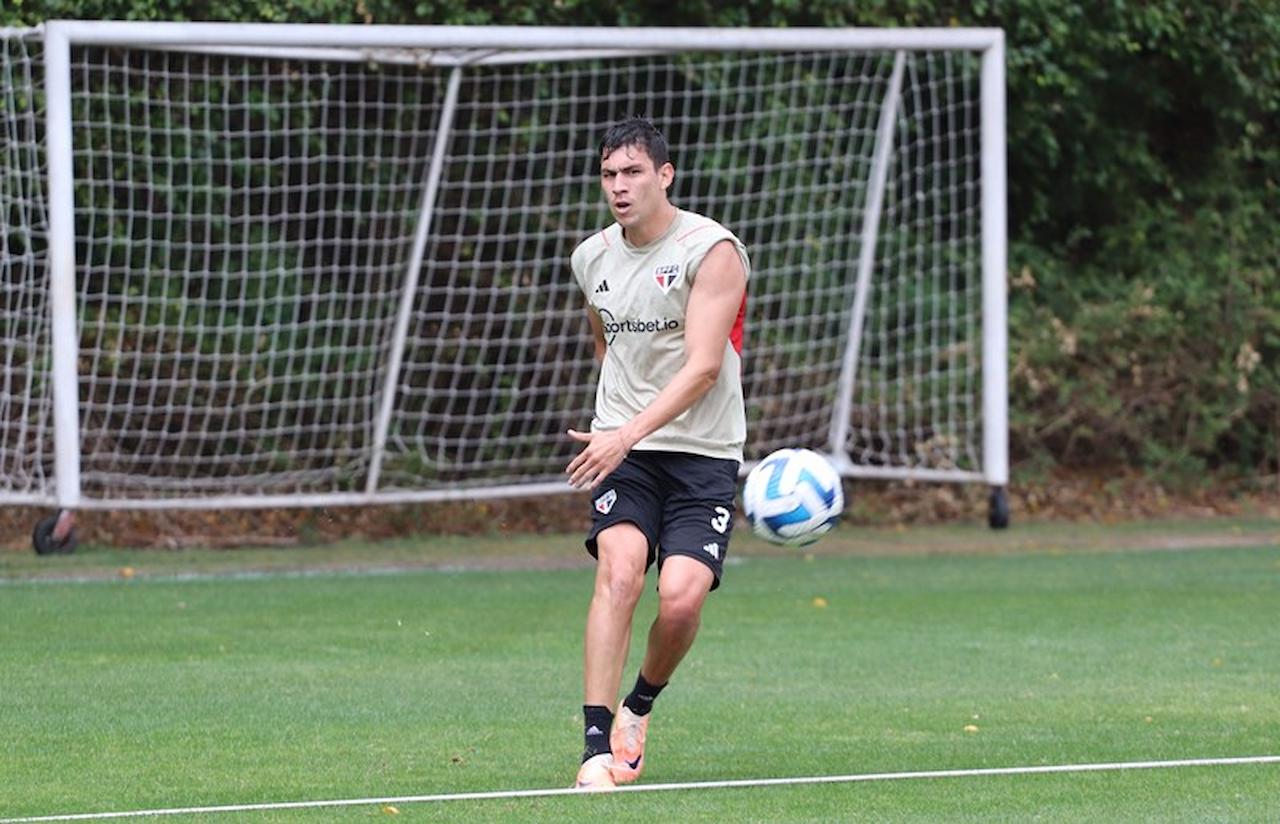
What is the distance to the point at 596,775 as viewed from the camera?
Result: 6.93m

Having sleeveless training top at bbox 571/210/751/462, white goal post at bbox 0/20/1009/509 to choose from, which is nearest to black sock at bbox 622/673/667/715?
sleeveless training top at bbox 571/210/751/462

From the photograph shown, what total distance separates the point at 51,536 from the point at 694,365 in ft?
24.4

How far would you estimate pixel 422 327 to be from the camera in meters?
15.8

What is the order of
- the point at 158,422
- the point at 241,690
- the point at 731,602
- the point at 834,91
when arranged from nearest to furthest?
the point at 241,690, the point at 731,602, the point at 158,422, the point at 834,91

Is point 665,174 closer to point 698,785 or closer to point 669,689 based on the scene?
point 698,785

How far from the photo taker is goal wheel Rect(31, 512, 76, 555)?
1366cm

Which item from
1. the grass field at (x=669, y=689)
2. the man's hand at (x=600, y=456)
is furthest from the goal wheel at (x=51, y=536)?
the man's hand at (x=600, y=456)

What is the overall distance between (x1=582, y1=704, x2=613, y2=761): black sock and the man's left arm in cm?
69

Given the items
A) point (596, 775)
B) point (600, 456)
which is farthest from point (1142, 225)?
point (596, 775)

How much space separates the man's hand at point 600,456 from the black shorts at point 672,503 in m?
0.42

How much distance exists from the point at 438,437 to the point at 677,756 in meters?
8.35

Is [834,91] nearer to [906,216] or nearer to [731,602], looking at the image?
[906,216]

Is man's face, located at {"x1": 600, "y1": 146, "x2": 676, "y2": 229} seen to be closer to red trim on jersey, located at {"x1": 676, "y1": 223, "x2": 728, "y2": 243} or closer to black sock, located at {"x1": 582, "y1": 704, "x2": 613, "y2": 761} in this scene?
red trim on jersey, located at {"x1": 676, "y1": 223, "x2": 728, "y2": 243}

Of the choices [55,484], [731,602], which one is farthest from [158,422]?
[731,602]
